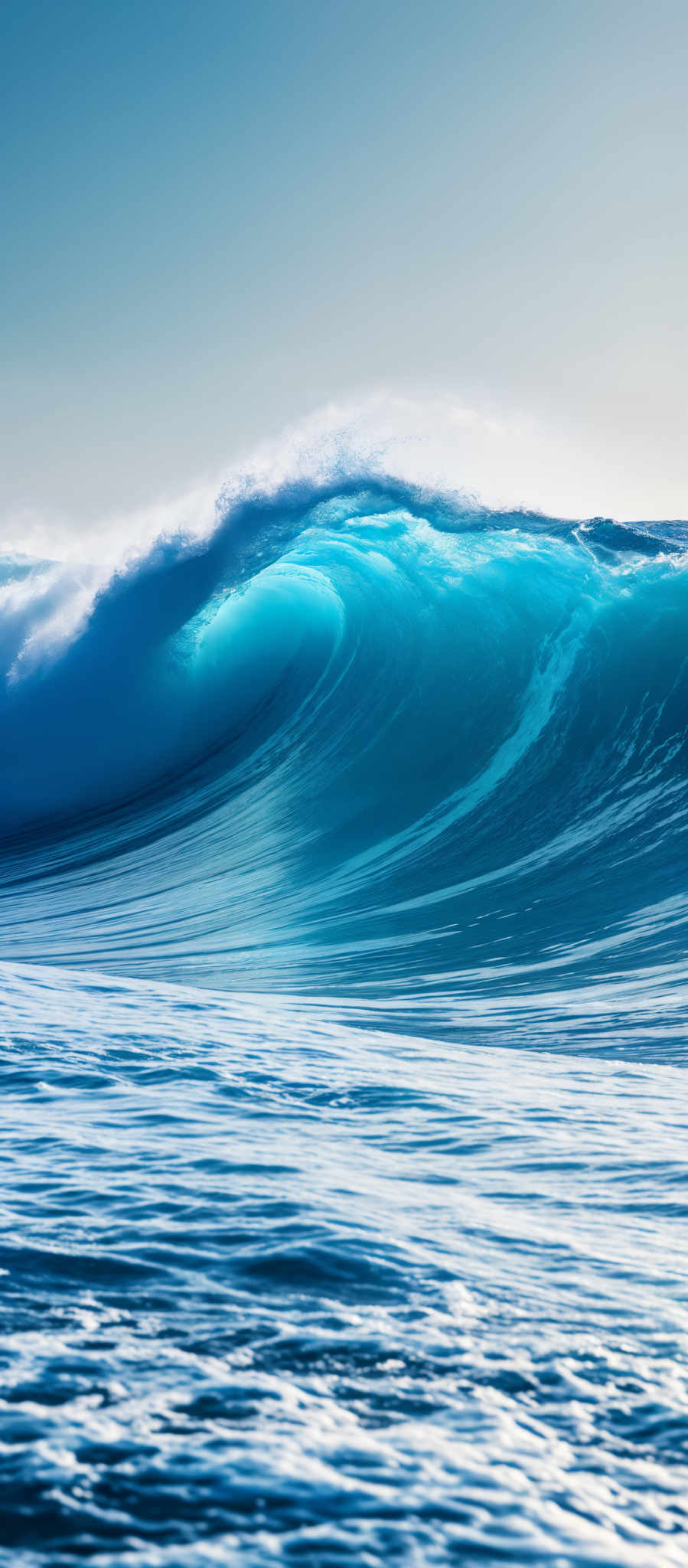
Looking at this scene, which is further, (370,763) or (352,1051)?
(370,763)

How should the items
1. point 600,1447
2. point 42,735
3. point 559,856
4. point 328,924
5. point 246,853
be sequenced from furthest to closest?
point 42,735 < point 246,853 < point 559,856 < point 328,924 < point 600,1447

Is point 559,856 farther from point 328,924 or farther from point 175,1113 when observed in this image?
point 175,1113

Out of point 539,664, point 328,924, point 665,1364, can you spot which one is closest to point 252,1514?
point 665,1364

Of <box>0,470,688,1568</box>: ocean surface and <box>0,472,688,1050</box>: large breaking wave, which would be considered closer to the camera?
<box>0,470,688,1568</box>: ocean surface

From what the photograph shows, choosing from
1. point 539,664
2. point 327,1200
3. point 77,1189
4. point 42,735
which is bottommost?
point 327,1200

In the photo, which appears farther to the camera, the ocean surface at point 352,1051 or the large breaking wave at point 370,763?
the large breaking wave at point 370,763
